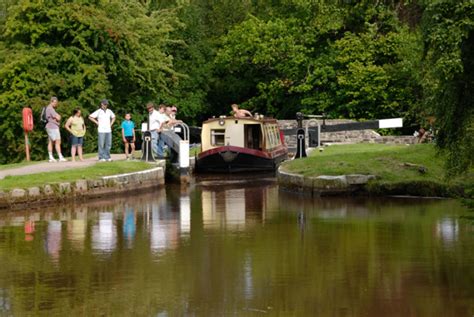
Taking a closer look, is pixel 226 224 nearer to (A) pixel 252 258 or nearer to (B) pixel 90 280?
(A) pixel 252 258

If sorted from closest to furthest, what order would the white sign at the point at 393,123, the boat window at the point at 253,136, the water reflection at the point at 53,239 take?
1. the water reflection at the point at 53,239
2. the white sign at the point at 393,123
3. the boat window at the point at 253,136

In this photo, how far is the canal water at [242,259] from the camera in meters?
12.3

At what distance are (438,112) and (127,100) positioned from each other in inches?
1127

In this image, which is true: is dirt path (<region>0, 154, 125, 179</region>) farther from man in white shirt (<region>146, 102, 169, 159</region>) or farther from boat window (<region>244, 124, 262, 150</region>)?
boat window (<region>244, 124, 262, 150</region>)

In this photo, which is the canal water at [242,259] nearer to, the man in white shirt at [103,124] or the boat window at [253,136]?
the man in white shirt at [103,124]

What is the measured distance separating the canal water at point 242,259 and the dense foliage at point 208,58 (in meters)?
8.86

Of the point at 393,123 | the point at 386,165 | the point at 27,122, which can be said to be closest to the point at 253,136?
the point at 393,123

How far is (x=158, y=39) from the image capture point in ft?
150

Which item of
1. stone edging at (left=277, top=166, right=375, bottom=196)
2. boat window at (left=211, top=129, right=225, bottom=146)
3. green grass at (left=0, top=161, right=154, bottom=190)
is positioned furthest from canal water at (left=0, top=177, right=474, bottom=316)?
boat window at (left=211, top=129, right=225, bottom=146)

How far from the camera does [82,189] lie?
24469 millimetres

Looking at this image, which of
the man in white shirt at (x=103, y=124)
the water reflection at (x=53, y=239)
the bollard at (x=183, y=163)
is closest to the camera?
the water reflection at (x=53, y=239)

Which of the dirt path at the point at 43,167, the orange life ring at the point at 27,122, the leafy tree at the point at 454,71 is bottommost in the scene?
the dirt path at the point at 43,167

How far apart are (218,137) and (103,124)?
8356mm

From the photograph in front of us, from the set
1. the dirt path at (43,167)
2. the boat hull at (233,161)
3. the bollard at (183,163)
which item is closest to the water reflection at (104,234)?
the dirt path at (43,167)
